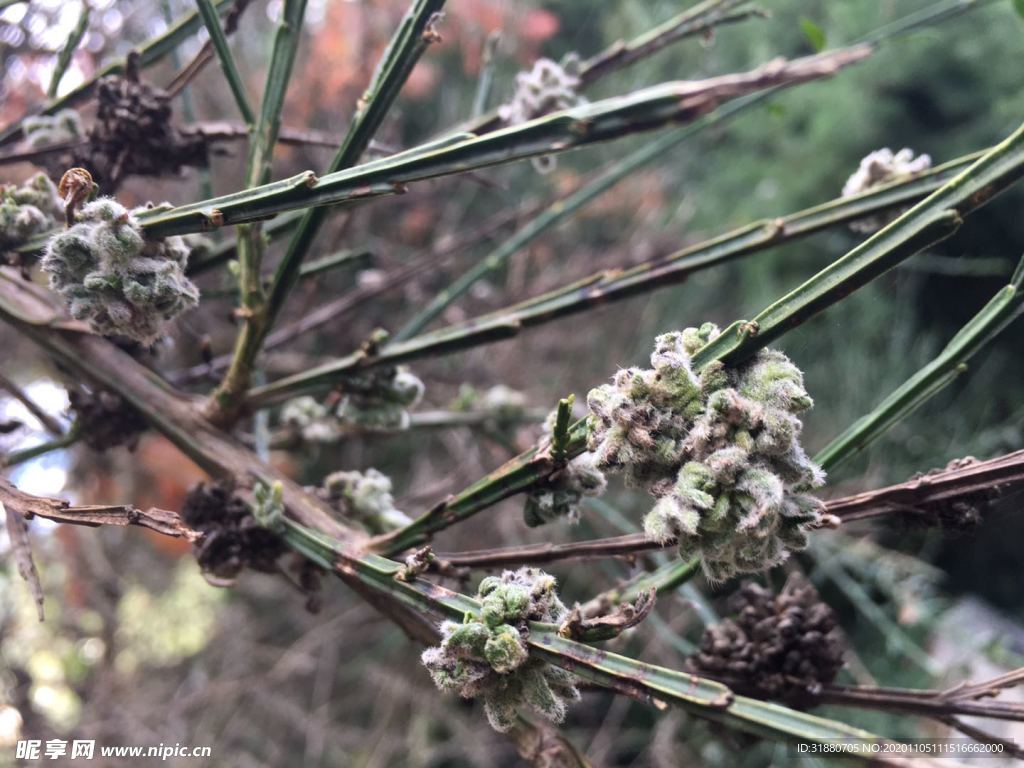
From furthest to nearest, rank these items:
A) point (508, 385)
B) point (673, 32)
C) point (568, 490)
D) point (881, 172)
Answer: point (508, 385)
point (673, 32)
point (881, 172)
point (568, 490)

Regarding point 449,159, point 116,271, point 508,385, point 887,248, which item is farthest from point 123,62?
point 508,385

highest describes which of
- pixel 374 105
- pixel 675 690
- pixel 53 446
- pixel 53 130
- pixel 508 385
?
pixel 508 385

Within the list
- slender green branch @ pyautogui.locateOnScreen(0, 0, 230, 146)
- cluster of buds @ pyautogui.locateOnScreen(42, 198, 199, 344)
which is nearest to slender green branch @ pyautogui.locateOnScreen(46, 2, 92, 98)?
slender green branch @ pyautogui.locateOnScreen(0, 0, 230, 146)

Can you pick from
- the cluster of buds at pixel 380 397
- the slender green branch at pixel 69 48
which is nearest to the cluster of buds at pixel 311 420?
the cluster of buds at pixel 380 397

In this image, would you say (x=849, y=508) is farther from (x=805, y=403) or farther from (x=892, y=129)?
(x=892, y=129)

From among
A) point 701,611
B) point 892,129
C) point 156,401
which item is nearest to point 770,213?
point 892,129

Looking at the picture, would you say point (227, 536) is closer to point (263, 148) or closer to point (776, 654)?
point (263, 148)

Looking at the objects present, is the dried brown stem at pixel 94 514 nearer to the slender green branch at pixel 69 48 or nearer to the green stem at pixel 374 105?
the green stem at pixel 374 105
